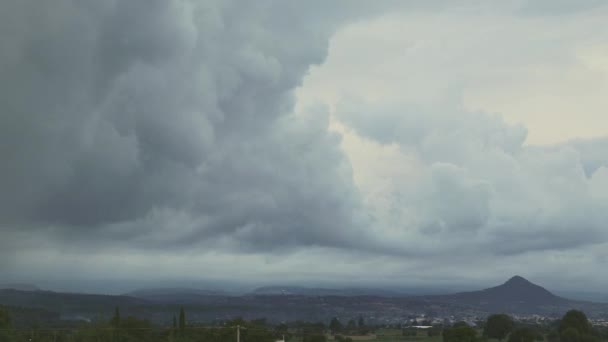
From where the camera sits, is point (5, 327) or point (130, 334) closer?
point (5, 327)

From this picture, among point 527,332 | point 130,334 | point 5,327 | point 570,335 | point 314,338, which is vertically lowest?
point 570,335

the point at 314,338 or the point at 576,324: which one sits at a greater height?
the point at 576,324

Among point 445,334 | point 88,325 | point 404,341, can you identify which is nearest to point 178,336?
point 88,325

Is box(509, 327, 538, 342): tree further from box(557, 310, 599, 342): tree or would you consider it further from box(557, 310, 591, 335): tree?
box(557, 310, 599, 342): tree

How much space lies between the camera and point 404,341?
655ft

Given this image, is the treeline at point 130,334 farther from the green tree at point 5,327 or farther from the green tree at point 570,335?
the green tree at point 570,335

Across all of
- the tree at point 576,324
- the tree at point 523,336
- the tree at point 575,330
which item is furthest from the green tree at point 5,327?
the tree at point 576,324

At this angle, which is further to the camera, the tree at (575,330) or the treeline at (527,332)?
the tree at (575,330)

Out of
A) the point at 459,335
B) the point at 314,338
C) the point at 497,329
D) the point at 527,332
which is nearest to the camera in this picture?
the point at 459,335

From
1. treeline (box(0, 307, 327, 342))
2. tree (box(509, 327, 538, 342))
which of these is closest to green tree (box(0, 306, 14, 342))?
treeline (box(0, 307, 327, 342))

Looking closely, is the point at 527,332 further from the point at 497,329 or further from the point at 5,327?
the point at 5,327

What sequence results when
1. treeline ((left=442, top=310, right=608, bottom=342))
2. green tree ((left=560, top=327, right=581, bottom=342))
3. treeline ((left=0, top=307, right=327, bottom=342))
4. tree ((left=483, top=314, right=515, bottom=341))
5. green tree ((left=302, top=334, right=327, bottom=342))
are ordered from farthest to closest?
tree ((left=483, top=314, right=515, bottom=341)) → green tree ((left=560, top=327, right=581, bottom=342)) → green tree ((left=302, top=334, right=327, bottom=342)) → treeline ((left=442, top=310, right=608, bottom=342)) → treeline ((left=0, top=307, right=327, bottom=342))

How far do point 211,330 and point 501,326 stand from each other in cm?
8699

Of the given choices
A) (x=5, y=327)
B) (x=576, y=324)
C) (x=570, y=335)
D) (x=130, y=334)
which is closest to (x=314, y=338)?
(x=130, y=334)
